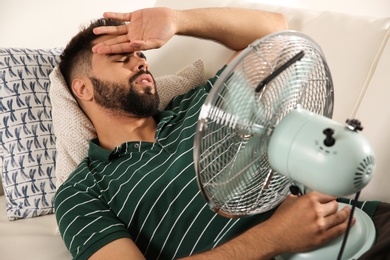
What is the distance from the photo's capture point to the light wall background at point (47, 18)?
215cm

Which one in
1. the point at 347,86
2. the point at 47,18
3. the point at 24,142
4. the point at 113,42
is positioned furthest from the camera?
the point at 47,18

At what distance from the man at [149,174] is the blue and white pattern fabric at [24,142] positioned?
14 centimetres

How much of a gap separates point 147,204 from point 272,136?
Result: 1.75 ft

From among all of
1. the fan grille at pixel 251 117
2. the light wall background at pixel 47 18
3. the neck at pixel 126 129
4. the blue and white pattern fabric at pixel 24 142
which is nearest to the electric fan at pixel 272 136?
the fan grille at pixel 251 117

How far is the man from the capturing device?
1043mm

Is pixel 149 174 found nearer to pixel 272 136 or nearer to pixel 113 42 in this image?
pixel 113 42

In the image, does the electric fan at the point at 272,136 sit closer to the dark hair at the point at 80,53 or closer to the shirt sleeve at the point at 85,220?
the shirt sleeve at the point at 85,220

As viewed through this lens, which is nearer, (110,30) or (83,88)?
(110,30)

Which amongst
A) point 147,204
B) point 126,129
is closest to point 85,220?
point 147,204

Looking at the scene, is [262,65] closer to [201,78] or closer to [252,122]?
[252,122]

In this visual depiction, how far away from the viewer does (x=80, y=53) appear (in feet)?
5.34

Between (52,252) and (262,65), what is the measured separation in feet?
2.97

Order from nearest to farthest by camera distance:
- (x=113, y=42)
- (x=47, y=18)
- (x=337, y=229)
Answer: (x=337, y=229) < (x=113, y=42) < (x=47, y=18)

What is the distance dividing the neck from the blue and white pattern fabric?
9.6 inches
